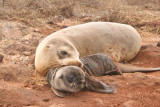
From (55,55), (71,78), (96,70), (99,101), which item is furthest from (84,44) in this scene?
(99,101)

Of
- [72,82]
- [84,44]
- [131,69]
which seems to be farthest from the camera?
[84,44]

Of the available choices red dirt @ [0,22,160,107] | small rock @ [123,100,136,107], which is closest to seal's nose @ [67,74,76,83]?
red dirt @ [0,22,160,107]

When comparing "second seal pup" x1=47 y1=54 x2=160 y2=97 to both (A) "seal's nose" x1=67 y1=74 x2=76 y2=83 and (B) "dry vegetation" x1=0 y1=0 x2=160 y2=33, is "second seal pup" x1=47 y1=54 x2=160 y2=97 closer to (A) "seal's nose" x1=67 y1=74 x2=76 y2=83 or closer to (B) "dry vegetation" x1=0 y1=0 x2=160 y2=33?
(A) "seal's nose" x1=67 y1=74 x2=76 y2=83

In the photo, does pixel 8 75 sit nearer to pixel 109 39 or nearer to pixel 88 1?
pixel 109 39

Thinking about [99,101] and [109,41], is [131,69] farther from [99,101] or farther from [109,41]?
[99,101]

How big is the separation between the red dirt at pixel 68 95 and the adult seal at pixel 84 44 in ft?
1.26

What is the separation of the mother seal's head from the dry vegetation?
3863 millimetres

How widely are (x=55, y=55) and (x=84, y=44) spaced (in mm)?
962

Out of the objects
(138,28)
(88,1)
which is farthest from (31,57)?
(88,1)

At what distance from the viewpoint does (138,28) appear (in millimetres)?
9719

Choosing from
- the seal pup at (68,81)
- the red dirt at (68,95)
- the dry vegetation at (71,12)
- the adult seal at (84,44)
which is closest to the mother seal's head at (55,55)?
the adult seal at (84,44)

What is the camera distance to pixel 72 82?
3531 mm

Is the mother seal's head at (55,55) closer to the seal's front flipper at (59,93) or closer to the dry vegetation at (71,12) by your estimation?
the seal's front flipper at (59,93)

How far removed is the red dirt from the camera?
3.32 m
